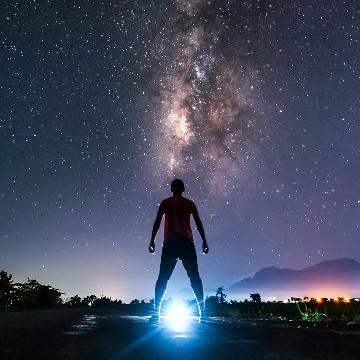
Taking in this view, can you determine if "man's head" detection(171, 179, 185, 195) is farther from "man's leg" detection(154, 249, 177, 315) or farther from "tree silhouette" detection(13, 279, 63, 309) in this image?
"tree silhouette" detection(13, 279, 63, 309)

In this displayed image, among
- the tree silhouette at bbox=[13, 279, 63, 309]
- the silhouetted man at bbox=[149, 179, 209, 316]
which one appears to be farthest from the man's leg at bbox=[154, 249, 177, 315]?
the tree silhouette at bbox=[13, 279, 63, 309]

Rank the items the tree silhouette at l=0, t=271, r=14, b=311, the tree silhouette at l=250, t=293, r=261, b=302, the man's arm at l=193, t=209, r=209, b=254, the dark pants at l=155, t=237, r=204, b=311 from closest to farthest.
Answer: the dark pants at l=155, t=237, r=204, b=311
the man's arm at l=193, t=209, r=209, b=254
the tree silhouette at l=250, t=293, r=261, b=302
the tree silhouette at l=0, t=271, r=14, b=311

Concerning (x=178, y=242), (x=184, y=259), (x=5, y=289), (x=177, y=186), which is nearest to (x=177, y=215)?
(x=178, y=242)

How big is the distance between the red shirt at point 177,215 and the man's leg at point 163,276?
31 cm

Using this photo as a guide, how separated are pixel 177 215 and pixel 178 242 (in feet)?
1.54

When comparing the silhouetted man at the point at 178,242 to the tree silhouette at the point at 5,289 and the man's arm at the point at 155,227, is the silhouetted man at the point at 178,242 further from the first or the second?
the tree silhouette at the point at 5,289

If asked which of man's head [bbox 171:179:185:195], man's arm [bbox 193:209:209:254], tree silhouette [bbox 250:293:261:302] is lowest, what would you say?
man's arm [bbox 193:209:209:254]

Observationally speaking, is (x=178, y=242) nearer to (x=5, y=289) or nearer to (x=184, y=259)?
(x=184, y=259)

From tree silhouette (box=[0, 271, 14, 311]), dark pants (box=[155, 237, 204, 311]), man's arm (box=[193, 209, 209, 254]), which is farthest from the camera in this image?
tree silhouette (box=[0, 271, 14, 311])

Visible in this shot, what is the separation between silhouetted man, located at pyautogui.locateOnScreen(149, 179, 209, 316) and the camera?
6871 millimetres

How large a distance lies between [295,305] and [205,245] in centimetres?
777

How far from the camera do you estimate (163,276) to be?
277 inches

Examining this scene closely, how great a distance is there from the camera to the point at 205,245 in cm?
748

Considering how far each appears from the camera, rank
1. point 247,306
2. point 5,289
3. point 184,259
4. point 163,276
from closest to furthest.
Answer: point 184,259 → point 163,276 → point 247,306 → point 5,289
